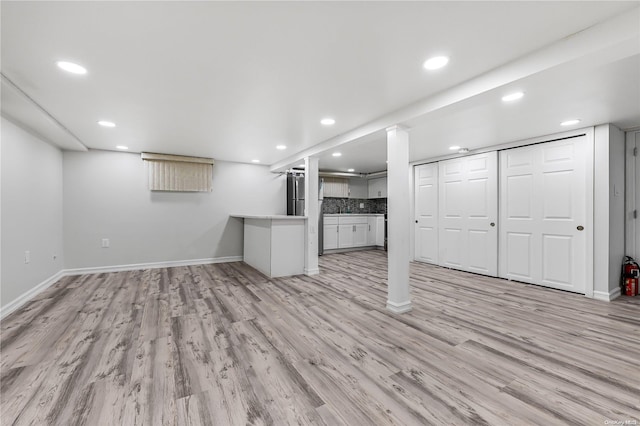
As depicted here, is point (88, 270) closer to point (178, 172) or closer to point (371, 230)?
point (178, 172)

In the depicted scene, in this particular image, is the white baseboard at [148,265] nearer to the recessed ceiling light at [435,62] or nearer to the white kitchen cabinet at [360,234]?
the white kitchen cabinet at [360,234]

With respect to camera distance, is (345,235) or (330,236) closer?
(330,236)

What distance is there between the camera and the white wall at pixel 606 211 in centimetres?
327

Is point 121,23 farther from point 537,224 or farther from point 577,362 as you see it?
point 537,224

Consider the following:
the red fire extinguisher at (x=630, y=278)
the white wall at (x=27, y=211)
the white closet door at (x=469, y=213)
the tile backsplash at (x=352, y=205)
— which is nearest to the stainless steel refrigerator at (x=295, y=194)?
the tile backsplash at (x=352, y=205)

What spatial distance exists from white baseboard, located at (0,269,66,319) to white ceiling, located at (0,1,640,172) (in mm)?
2010

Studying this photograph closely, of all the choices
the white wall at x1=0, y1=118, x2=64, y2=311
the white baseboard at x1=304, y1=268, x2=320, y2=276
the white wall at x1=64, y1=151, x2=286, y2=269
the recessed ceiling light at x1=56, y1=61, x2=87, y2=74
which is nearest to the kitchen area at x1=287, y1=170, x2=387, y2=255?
the white wall at x1=64, y1=151, x2=286, y2=269

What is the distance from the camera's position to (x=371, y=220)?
778 centimetres

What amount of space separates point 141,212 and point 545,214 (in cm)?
669

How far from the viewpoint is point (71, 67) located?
6.59 feet

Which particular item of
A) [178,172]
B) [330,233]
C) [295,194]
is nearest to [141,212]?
[178,172]

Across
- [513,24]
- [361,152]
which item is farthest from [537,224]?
[513,24]

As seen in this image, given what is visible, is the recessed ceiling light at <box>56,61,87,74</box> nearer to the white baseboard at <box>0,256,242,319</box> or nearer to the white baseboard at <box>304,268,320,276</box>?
the white baseboard at <box>0,256,242,319</box>

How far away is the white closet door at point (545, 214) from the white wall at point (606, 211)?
14cm
